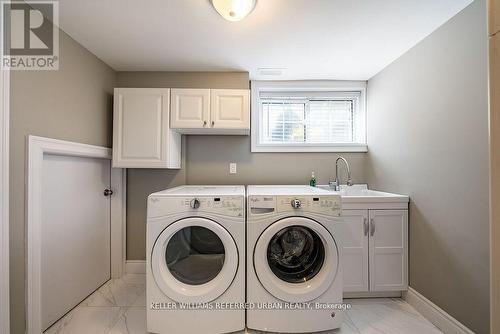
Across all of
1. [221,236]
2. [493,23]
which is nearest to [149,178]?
[221,236]

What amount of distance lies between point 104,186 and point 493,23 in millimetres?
2688

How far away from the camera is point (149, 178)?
7.94 ft

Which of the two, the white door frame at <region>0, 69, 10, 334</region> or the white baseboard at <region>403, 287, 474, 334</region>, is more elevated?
the white door frame at <region>0, 69, 10, 334</region>

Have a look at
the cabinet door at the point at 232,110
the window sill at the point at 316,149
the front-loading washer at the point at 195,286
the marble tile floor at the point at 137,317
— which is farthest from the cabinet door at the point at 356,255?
the cabinet door at the point at 232,110

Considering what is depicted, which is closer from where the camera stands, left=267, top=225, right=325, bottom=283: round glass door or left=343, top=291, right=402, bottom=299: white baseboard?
left=267, top=225, right=325, bottom=283: round glass door

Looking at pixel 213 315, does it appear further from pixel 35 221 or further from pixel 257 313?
pixel 35 221

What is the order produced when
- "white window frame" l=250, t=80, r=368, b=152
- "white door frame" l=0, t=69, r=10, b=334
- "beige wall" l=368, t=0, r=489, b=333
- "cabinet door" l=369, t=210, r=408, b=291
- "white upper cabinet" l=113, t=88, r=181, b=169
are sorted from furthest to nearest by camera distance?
1. "white window frame" l=250, t=80, r=368, b=152
2. "white upper cabinet" l=113, t=88, r=181, b=169
3. "cabinet door" l=369, t=210, r=408, b=291
4. "beige wall" l=368, t=0, r=489, b=333
5. "white door frame" l=0, t=69, r=10, b=334

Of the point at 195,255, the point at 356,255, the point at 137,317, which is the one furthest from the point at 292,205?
the point at 137,317

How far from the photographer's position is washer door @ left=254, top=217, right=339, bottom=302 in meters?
1.48

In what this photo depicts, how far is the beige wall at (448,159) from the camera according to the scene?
1.32 m

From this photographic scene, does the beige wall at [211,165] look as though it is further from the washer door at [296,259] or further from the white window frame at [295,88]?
the washer door at [296,259]

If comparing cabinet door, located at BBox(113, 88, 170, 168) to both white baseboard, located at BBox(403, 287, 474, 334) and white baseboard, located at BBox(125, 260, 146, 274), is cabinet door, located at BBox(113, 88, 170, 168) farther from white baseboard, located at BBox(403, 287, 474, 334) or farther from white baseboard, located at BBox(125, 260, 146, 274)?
white baseboard, located at BBox(403, 287, 474, 334)

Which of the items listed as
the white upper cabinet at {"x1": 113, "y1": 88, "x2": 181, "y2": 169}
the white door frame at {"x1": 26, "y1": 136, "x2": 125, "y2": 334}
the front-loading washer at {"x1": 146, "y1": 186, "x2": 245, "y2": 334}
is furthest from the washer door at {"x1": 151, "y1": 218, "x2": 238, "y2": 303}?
the white upper cabinet at {"x1": 113, "y1": 88, "x2": 181, "y2": 169}

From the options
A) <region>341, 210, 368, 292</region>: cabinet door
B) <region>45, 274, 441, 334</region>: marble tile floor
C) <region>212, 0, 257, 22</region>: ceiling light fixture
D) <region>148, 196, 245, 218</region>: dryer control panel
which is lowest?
<region>45, 274, 441, 334</region>: marble tile floor
